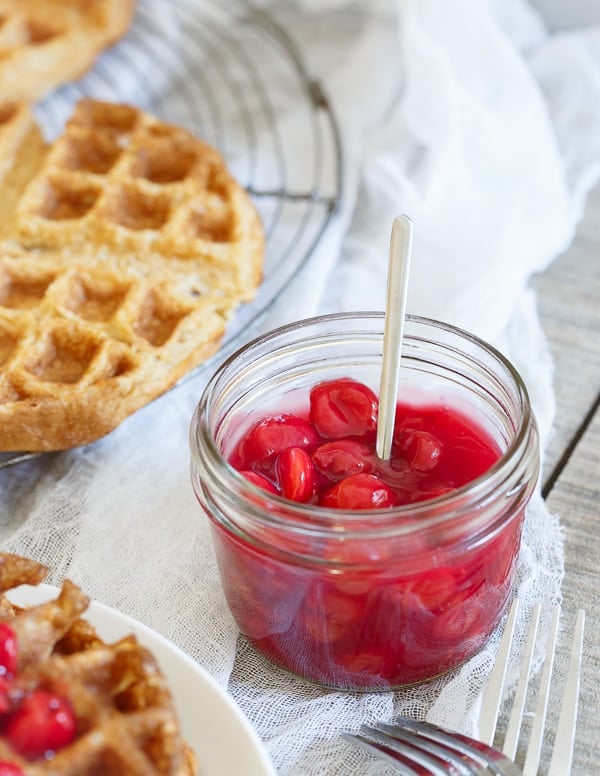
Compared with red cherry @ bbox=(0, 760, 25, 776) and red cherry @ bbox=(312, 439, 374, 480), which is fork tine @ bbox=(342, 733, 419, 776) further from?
red cherry @ bbox=(0, 760, 25, 776)

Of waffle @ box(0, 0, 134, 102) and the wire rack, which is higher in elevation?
waffle @ box(0, 0, 134, 102)

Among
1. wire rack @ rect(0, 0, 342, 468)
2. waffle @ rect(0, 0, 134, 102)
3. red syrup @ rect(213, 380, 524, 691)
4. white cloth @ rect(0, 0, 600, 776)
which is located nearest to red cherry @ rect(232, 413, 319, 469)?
red syrup @ rect(213, 380, 524, 691)

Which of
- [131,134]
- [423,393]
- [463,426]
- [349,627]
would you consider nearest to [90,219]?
[131,134]

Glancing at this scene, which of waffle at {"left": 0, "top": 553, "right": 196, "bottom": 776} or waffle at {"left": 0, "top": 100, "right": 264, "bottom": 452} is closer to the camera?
waffle at {"left": 0, "top": 553, "right": 196, "bottom": 776}

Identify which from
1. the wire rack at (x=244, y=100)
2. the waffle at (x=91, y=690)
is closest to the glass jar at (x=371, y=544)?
the waffle at (x=91, y=690)

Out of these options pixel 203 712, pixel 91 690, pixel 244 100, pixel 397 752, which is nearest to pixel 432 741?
pixel 397 752
